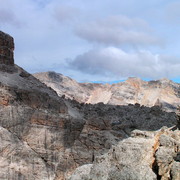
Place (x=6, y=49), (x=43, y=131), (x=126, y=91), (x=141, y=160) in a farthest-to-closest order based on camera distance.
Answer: (x=126, y=91), (x=6, y=49), (x=43, y=131), (x=141, y=160)

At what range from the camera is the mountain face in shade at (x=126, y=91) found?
12850 centimetres

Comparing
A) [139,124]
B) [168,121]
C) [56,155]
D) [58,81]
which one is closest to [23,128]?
[56,155]

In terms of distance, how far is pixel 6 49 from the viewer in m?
73.6

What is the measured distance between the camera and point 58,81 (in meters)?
133

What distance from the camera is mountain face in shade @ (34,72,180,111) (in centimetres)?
12850

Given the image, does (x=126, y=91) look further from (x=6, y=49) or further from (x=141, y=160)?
(x=141, y=160)

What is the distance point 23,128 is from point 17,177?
30.3 feet

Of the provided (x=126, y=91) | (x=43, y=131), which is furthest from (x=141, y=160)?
(x=126, y=91)

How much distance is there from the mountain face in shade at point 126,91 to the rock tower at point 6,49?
50650 millimetres

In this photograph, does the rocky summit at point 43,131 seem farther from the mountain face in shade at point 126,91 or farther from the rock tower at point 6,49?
the mountain face in shade at point 126,91

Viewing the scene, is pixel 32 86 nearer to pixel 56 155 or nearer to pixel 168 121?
pixel 56 155

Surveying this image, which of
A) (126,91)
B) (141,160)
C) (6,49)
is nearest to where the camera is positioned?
(141,160)

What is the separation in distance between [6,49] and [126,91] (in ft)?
218

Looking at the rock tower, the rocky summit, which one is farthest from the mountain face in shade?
the rock tower
